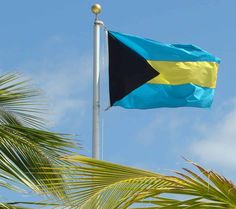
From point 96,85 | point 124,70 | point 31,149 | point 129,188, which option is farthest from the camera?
point 124,70

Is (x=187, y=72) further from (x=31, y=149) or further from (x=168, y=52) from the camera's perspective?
(x=31, y=149)

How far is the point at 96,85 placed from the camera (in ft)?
36.2

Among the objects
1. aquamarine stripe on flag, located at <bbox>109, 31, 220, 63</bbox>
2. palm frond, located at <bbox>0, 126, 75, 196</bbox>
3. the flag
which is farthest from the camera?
aquamarine stripe on flag, located at <bbox>109, 31, 220, 63</bbox>

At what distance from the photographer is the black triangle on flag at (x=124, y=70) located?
447 inches

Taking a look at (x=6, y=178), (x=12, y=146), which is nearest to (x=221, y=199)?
(x=6, y=178)

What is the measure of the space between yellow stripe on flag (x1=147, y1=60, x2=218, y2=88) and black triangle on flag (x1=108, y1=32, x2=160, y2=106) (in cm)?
18

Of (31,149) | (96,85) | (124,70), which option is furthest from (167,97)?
(31,149)

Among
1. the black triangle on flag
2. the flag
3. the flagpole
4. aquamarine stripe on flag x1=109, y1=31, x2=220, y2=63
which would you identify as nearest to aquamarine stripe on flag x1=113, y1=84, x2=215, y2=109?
the flag

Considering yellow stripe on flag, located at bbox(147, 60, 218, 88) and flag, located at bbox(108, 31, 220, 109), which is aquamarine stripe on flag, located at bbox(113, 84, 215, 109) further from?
yellow stripe on flag, located at bbox(147, 60, 218, 88)

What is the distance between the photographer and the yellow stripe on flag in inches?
469

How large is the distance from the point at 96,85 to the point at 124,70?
83 cm

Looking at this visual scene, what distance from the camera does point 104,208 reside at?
3828mm

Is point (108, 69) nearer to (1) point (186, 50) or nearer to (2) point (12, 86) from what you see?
(1) point (186, 50)

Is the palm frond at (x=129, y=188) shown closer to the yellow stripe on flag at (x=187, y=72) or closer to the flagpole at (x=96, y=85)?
the flagpole at (x=96, y=85)
